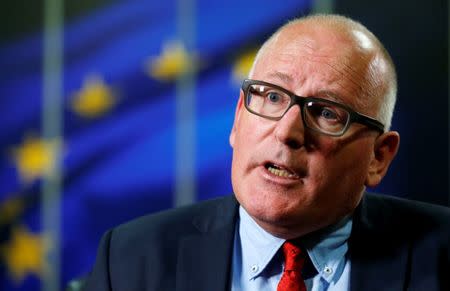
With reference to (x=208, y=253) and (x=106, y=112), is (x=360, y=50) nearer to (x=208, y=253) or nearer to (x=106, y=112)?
(x=208, y=253)

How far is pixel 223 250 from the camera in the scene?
1.31 m

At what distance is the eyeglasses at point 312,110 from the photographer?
3.91 feet

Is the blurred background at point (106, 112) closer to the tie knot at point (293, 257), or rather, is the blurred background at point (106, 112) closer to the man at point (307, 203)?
the man at point (307, 203)

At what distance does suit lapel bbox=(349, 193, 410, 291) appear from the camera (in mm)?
1235

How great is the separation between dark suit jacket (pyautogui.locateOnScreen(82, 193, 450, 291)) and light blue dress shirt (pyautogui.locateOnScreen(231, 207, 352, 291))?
0.03 meters

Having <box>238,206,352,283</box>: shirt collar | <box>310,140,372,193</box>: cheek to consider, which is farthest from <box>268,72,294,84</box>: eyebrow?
<box>238,206,352,283</box>: shirt collar

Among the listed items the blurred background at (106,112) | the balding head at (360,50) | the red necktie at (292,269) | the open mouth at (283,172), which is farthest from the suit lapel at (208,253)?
the blurred background at (106,112)

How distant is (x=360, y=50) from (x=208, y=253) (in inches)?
19.6

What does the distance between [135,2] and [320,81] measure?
228 cm

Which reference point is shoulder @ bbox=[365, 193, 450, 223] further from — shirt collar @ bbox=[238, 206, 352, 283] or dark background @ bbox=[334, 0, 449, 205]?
dark background @ bbox=[334, 0, 449, 205]

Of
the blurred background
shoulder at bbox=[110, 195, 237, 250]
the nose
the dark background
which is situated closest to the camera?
the nose

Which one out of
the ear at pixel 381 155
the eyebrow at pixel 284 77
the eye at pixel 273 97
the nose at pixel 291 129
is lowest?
the ear at pixel 381 155

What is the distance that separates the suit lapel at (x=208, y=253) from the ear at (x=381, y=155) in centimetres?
30

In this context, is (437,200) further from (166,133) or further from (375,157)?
(375,157)
